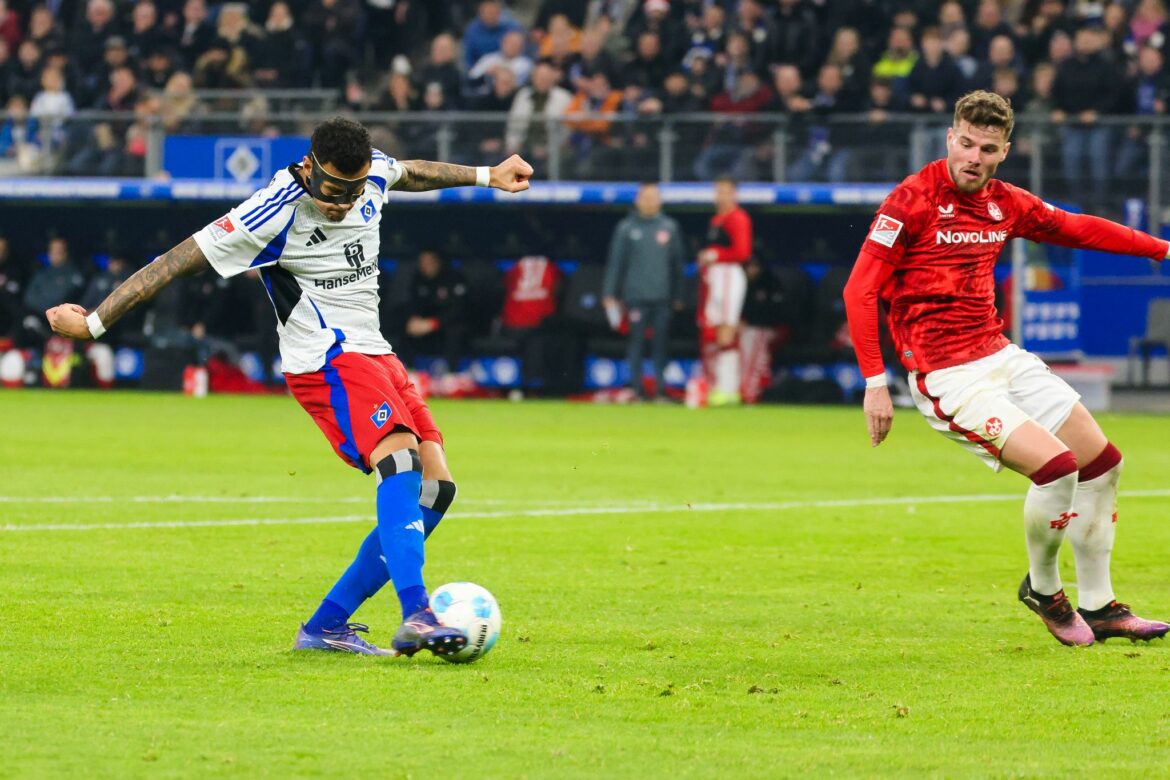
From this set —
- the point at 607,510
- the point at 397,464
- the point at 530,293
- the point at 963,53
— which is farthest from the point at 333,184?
the point at 963,53

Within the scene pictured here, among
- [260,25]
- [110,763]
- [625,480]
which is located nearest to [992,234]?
[110,763]

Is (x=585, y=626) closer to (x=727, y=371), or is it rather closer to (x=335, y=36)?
(x=727, y=371)

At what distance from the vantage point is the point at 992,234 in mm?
7258

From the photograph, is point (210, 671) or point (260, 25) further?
point (260, 25)

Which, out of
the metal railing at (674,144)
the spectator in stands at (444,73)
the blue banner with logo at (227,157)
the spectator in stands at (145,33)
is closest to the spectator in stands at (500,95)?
the spectator in stands at (444,73)

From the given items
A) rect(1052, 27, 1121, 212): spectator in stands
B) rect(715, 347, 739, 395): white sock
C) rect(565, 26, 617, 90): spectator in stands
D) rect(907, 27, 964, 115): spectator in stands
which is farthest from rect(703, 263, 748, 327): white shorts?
rect(565, 26, 617, 90): spectator in stands

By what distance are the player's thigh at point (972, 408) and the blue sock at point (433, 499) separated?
6.02 feet

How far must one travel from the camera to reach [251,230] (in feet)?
21.7

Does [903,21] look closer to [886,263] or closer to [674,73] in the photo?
[674,73]

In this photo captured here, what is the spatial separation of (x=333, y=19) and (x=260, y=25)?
3.46 feet

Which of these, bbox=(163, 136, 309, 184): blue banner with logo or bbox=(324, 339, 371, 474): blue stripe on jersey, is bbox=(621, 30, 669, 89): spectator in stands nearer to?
bbox=(163, 136, 309, 184): blue banner with logo

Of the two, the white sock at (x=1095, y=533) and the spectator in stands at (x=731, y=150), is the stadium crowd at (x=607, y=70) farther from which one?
the white sock at (x=1095, y=533)

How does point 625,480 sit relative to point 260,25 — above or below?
below

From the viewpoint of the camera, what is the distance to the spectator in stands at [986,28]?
873 inches
